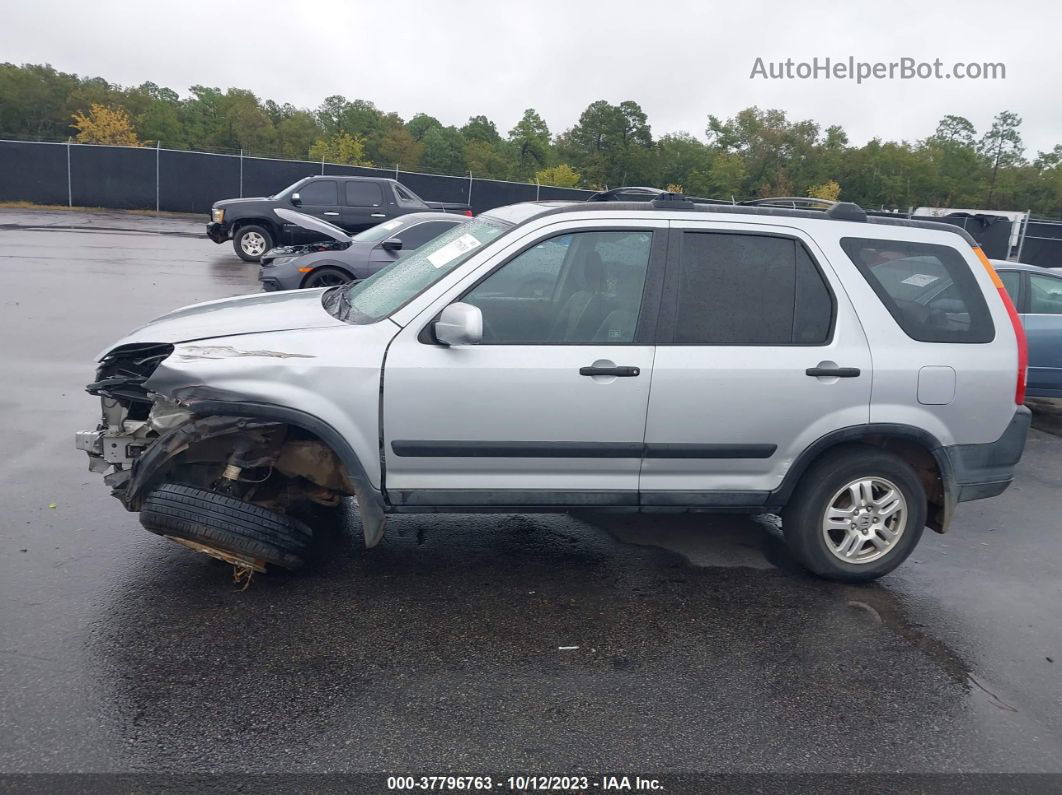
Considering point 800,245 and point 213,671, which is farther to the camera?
point 800,245

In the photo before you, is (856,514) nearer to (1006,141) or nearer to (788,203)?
(788,203)

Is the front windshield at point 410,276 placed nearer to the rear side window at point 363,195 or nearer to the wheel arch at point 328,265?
the wheel arch at point 328,265

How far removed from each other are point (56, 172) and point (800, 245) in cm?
2842

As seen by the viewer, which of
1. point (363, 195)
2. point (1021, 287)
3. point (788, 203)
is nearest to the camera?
point (788, 203)

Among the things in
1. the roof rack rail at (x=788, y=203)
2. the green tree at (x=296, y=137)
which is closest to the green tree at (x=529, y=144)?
the green tree at (x=296, y=137)

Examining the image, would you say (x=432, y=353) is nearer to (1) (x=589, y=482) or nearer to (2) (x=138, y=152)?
(1) (x=589, y=482)

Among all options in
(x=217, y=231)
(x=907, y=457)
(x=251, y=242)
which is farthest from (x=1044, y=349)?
(x=217, y=231)

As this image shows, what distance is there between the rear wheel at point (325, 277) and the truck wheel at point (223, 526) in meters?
7.26

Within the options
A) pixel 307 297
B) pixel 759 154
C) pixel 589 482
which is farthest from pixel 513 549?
pixel 759 154

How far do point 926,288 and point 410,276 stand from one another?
2749 millimetres

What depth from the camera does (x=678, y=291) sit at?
4.47 m

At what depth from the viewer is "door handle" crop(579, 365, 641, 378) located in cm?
424

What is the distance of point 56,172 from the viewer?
2728 centimetres

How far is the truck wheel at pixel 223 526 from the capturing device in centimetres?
409
